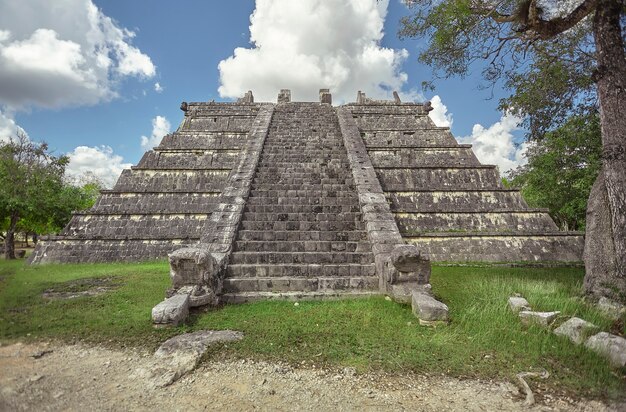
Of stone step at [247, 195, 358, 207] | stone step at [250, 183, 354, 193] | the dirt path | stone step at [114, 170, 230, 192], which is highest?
stone step at [114, 170, 230, 192]

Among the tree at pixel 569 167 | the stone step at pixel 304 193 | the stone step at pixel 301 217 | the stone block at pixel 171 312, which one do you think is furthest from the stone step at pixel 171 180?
the tree at pixel 569 167

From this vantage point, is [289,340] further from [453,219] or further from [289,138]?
[289,138]

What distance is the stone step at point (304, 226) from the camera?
8.16 m

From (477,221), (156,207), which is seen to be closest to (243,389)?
(156,207)

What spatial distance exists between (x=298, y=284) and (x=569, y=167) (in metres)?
14.9

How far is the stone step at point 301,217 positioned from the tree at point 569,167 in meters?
6.49

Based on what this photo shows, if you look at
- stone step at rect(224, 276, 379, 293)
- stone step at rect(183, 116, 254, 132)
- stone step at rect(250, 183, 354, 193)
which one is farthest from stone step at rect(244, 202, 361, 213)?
stone step at rect(183, 116, 254, 132)

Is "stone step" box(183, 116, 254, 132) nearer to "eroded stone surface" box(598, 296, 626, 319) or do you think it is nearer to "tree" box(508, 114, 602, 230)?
"tree" box(508, 114, 602, 230)

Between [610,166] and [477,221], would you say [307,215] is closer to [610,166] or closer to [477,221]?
[477,221]

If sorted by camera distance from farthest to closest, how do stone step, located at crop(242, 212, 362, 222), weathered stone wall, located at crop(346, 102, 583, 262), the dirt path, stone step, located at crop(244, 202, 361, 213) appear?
weathered stone wall, located at crop(346, 102, 583, 262) → stone step, located at crop(244, 202, 361, 213) → stone step, located at crop(242, 212, 362, 222) → the dirt path

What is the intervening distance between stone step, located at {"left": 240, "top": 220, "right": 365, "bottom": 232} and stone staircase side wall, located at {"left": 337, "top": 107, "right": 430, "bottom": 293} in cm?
40

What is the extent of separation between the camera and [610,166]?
5.64m

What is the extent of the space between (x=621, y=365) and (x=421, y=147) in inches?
427

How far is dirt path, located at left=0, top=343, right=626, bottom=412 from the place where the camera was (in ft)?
9.50
